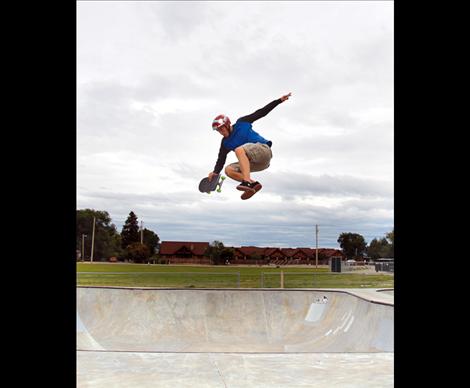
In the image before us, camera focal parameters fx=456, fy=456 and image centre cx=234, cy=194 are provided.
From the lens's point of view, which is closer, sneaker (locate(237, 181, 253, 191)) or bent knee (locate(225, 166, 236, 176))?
sneaker (locate(237, 181, 253, 191))

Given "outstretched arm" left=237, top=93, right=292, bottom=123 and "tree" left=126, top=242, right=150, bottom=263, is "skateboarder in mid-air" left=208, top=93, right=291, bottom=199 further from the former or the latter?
"tree" left=126, top=242, right=150, bottom=263

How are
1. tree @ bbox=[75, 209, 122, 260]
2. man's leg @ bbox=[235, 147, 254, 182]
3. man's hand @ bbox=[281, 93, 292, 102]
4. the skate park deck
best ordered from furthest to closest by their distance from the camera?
tree @ bbox=[75, 209, 122, 260]
man's leg @ bbox=[235, 147, 254, 182]
man's hand @ bbox=[281, 93, 292, 102]
the skate park deck

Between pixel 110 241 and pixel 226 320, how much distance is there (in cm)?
3138

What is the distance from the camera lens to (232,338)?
35.6ft

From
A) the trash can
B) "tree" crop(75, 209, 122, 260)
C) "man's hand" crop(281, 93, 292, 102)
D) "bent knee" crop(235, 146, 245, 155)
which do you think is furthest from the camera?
"tree" crop(75, 209, 122, 260)

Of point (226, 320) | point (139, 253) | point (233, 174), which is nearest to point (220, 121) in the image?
point (233, 174)

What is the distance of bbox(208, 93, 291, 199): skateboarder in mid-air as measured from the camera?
1240 centimetres

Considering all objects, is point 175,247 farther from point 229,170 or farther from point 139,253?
point 229,170

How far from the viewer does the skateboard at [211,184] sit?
1387cm

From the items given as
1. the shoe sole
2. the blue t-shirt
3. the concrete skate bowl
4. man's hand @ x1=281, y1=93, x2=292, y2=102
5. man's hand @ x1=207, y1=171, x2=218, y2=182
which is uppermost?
man's hand @ x1=281, y1=93, x2=292, y2=102

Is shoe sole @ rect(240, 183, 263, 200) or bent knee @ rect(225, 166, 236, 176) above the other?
bent knee @ rect(225, 166, 236, 176)

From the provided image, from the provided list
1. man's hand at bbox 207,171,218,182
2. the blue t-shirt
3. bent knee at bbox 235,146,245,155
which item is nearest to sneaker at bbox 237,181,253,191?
bent knee at bbox 235,146,245,155
